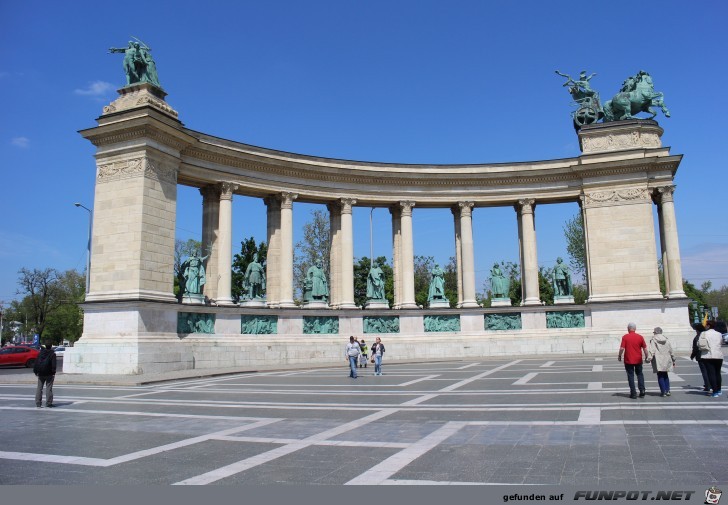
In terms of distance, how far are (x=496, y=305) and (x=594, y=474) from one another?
3226 cm

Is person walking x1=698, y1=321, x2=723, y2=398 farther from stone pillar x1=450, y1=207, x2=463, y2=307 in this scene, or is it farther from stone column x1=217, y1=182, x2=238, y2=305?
stone pillar x1=450, y1=207, x2=463, y2=307

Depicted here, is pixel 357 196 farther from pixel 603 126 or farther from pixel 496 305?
pixel 603 126

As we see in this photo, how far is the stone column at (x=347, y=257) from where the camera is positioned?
3722cm

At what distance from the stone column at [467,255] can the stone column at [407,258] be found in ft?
11.3

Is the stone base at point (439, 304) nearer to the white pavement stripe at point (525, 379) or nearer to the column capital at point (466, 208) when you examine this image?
the column capital at point (466, 208)

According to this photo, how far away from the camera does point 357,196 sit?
38750mm

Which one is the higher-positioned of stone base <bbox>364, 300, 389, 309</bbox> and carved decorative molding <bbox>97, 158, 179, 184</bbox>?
carved decorative molding <bbox>97, 158, 179, 184</bbox>

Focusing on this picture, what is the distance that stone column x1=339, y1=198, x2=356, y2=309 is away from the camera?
37219mm

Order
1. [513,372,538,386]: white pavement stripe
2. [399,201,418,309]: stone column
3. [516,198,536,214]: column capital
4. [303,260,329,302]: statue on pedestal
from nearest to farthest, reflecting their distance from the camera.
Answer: [513,372,538,386]: white pavement stripe
[303,260,329,302]: statue on pedestal
[399,201,418,309]: stone column
[516,198,536,214]: column capital

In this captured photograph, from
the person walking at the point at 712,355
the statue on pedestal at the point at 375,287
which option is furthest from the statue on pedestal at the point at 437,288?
the person walking at the point at 712,355

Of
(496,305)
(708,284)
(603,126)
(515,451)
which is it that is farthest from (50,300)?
(708,284)

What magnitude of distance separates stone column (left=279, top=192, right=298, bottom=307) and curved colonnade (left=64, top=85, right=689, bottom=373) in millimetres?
86

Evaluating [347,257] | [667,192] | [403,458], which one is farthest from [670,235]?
[403,458]

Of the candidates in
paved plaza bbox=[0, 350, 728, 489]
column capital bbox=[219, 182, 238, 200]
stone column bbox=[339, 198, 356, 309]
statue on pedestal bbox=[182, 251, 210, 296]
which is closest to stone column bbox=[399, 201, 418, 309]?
stone column bbox=[339, 198, 356, 309]
